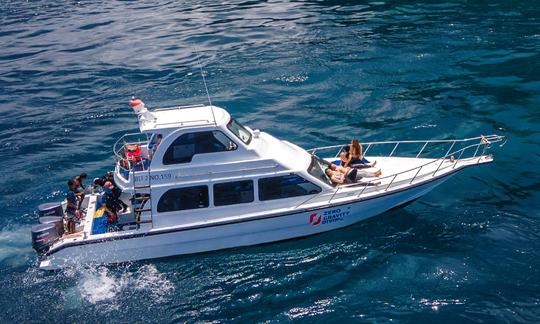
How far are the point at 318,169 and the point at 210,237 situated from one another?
3822 millimetres

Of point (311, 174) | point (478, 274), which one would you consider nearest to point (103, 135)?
point (311, 174)

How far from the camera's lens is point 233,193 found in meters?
16.2

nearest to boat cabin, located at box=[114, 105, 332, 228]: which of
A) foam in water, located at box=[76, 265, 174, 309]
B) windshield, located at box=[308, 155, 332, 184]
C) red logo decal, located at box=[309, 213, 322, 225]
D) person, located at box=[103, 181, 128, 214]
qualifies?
windshield, located at box=[308, 155, 332, 184]

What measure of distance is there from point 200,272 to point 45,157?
415 inches

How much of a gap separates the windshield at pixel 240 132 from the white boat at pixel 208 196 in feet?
0.14

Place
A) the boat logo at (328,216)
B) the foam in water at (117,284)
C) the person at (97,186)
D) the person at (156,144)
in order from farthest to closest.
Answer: the person at (97,186)
the boat logo at (328,216)
the person at (156,144)
the foam in water at (117,284)

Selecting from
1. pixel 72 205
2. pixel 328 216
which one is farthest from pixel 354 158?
pixel 72 205

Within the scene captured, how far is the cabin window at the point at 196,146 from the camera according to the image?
1590 centimetres

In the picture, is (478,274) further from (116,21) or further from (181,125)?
(116,21)

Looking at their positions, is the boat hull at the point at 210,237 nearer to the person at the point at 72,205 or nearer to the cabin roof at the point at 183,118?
the person at the point at 72,205

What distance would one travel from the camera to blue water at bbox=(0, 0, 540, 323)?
48.8 feet

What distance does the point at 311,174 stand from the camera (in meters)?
16.6

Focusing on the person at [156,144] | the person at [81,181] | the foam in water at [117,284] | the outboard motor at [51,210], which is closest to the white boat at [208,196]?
the person at [156,144]

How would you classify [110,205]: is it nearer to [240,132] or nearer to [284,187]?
[240,132]
